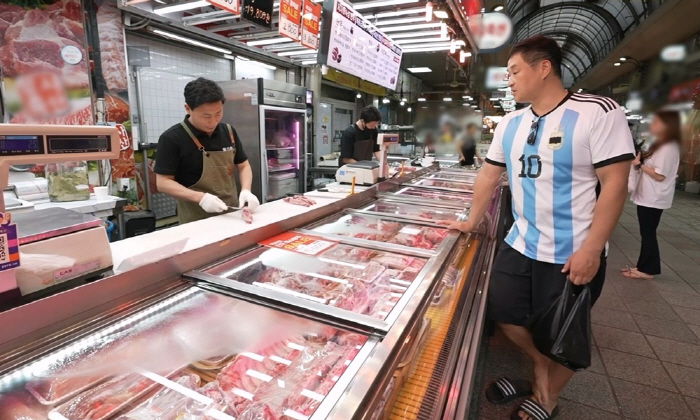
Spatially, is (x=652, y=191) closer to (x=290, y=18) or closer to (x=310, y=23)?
(x=310, y=23)

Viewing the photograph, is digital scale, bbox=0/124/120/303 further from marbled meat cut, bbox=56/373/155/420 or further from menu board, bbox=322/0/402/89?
menu board, bbox=322/0/402/89

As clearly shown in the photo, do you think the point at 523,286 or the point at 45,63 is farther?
the point at 45,63

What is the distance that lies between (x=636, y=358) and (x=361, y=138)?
4.28 meters

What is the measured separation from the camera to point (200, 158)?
3.01 metres

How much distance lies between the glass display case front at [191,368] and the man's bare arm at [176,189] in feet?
4.67

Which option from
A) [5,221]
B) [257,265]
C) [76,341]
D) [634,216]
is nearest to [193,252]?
[257,265]

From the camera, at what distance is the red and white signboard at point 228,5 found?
3.74 meters

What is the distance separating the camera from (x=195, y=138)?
116 inches

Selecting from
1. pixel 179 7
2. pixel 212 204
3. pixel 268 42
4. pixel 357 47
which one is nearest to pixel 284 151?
pixel 268 42

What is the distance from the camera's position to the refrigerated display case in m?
0.99

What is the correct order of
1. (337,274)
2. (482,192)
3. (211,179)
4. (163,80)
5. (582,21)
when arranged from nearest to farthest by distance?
(337,274) → (482,192) → (211,179) → (163,80) → (582,21)

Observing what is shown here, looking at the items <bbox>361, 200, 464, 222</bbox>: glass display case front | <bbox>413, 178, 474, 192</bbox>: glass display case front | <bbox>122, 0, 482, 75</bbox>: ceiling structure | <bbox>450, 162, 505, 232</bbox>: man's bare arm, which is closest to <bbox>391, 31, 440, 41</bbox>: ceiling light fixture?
<bbox>122, 0, 482, 75</bbox>: ceiling structure

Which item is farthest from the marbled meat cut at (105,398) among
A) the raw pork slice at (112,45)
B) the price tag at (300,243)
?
the raw pork slice at (112,45)

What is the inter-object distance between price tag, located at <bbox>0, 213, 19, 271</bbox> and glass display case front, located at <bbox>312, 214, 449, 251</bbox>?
160cm
